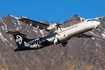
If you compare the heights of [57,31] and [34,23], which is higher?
[34,23]

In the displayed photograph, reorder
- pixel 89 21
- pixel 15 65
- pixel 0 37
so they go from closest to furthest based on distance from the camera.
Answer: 1. pixel 89 21
2. pixel 15 65
3. pixel 0 37

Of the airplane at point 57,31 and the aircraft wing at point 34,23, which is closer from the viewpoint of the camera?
the aircraft wing at point 34,23

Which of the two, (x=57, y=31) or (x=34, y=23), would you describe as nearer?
(x=34, y=23)

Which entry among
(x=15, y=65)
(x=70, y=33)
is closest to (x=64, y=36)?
(x=70, y=33)

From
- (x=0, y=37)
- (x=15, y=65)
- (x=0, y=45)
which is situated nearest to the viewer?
(x=15, y=65)

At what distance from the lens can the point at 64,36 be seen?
1597 inches

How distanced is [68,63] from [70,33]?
156062 millimetres

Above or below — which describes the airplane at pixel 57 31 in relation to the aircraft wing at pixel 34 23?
below

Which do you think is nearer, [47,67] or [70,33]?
[70,33]

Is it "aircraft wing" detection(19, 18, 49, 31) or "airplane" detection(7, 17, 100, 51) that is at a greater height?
"aircraft wing" detection(19, 18, 49, 31)

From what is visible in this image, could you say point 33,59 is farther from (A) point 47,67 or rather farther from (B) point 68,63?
(B) point 68,63

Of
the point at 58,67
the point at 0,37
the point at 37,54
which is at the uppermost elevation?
the point at 0,37

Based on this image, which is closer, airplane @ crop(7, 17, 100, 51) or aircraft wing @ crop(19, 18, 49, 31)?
aircraft wing @ crop(19, 18, 49, 31)

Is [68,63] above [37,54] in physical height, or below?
below
